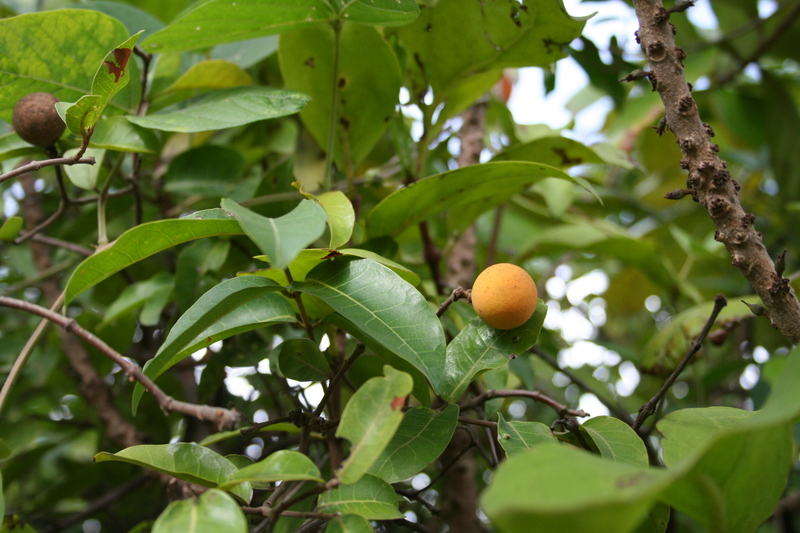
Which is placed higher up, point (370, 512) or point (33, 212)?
point (370, 512)

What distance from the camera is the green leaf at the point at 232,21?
60cm

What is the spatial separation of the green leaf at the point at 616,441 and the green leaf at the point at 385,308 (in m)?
0.16

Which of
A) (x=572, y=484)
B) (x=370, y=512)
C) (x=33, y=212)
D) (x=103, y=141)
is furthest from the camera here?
(x=33, y=212)

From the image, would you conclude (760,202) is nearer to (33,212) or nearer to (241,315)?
(241,315)

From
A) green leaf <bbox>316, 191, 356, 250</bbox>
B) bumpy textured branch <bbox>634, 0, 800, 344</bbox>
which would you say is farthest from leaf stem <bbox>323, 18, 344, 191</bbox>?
bumpy textured branch <bbox>634, 0, 800, 344</bbox>

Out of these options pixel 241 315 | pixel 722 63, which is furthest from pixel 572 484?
pixel 722 63

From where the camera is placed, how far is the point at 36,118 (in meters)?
0.63

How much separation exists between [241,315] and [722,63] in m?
1.86

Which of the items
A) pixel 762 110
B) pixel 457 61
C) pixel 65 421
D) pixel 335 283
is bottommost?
pixel 65 421

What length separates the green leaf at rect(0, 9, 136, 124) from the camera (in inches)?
25.0

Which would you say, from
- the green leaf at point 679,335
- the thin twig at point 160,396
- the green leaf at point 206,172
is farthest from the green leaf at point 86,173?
the green leaf at point 679,335

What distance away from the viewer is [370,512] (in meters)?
0.42

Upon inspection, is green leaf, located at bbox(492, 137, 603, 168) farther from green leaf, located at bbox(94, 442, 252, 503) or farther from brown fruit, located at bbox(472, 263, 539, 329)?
green leaf, located at bbox(94, 442, 252, 503)

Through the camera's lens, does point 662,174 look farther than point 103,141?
Yes
